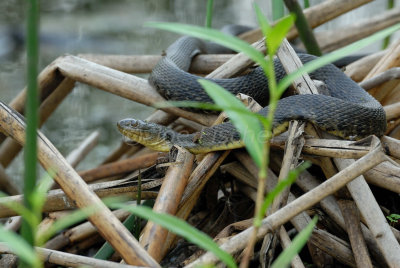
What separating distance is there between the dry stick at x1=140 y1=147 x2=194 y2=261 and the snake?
26cm

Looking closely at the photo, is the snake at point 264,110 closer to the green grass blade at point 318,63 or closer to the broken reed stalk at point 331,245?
the broken reed stalk at point 331,245

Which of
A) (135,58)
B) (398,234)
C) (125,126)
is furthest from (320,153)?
(135,58)

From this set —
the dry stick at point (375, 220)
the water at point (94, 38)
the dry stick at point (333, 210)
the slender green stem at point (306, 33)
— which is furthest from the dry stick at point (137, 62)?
the water at point (94, 38)

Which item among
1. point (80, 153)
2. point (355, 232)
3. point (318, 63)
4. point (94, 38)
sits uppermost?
point (318, 63)

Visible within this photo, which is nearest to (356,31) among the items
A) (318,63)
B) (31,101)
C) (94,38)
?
(318,63)

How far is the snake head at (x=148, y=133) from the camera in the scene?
3357mm

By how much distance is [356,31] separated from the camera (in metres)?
5.20

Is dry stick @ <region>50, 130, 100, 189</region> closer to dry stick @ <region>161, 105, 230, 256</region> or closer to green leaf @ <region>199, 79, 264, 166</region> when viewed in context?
dry stick @ <region>161, 105, 230, 256</region>

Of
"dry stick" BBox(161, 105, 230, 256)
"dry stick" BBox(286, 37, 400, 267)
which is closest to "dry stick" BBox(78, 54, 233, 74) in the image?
"dry stick" BBox(161, 105, 230, 256)

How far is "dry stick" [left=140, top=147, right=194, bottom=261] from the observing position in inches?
89.3

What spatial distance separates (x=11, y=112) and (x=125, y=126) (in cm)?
86

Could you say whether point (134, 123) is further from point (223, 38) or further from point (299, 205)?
point (223, 38)

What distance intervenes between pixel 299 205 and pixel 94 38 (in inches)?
329

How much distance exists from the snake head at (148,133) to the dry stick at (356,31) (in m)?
2.40
